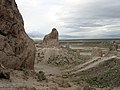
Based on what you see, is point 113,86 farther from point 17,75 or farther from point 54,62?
point 54,62

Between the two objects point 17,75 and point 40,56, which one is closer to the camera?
point 17,75

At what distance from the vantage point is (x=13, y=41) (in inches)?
755

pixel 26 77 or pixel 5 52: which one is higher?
pixel 5 52

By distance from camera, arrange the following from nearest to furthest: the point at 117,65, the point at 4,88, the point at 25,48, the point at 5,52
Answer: the point at 4,88 < the point at 5,52 < the point at 25,48 < the point at 117,65

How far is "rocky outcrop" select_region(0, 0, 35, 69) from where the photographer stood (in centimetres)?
1783

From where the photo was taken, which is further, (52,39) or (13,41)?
(52,39)

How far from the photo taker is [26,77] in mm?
17047

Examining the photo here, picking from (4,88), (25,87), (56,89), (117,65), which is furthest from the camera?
(117,65)

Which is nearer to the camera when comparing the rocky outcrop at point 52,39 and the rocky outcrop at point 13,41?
the rocky outcrop at point 13,41

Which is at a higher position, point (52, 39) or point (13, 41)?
point (13, 41)

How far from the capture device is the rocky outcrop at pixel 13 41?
17.8 meters

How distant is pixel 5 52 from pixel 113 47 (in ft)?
91.1

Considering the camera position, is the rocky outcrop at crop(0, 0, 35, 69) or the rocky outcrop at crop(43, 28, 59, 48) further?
the rocky outcrop at crop(43, 28, 59, 48)

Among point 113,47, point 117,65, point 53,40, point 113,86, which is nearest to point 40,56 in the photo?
point 53,40
